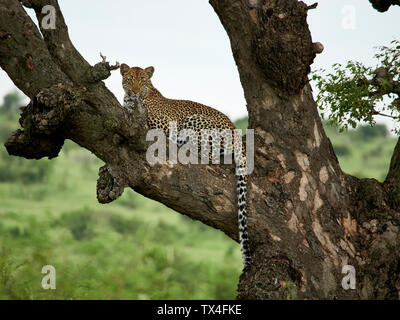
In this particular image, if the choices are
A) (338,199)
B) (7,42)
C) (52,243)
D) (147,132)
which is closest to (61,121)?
(147,132)

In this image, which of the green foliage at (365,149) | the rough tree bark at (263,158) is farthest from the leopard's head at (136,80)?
the green foliage at (365,149)

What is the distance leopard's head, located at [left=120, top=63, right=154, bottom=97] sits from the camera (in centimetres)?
871

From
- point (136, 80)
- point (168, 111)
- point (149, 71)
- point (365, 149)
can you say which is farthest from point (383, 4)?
point (365, 149)

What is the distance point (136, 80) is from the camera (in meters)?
8.80

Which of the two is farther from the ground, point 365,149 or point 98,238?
point 365,149

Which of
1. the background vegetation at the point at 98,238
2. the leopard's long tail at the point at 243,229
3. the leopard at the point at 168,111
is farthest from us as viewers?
the background vegetation at the point at 98,238

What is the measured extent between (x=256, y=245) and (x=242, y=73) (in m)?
2.03

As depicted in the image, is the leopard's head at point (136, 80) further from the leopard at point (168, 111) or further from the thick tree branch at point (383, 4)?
the thick tree branch at point (383, 4)

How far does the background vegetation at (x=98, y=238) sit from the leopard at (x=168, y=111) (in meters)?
5.44

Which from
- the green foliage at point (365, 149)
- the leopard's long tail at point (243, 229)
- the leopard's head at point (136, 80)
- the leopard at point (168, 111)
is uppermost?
the green foliage at point (365, 149)

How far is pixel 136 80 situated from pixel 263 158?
8.73 feet

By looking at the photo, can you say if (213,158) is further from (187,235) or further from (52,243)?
(187,235)

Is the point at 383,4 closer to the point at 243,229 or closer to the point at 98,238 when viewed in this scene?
the point at 243,229

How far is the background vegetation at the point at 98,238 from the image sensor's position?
14172mm
